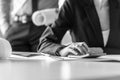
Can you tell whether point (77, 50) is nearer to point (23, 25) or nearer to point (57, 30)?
point (57, 30)

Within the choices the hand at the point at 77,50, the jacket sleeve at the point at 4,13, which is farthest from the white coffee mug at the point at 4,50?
the jacket sleeve at the point at 4,13

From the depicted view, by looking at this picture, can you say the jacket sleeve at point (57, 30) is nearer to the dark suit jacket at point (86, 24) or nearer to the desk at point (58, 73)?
the dark suit jacket at point (86, 24)

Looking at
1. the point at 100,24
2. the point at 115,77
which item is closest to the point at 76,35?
the point at 100,24

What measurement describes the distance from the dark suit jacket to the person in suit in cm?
Result: 25

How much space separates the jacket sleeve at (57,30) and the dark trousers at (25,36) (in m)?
0.28

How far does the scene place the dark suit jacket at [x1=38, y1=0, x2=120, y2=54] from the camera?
4.92 feet

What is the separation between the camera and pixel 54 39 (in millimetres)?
1367

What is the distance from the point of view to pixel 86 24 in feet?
5.07

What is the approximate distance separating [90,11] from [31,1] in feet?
1.69

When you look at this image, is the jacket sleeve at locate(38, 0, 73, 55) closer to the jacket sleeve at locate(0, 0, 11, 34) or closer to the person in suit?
the person in suit

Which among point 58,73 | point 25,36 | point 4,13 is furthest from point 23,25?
point 58,73

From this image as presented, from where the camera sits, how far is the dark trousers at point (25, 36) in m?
1.79

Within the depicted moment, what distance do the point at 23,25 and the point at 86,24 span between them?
48 cm

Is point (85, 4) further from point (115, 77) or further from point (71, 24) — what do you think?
point (115, 77)
